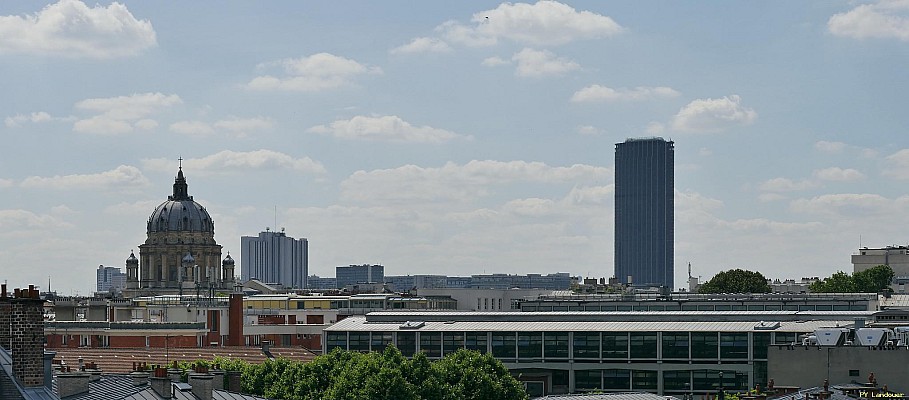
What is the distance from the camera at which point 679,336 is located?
422ft

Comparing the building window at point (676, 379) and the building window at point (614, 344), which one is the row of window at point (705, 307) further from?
the building window at point (676, 379)

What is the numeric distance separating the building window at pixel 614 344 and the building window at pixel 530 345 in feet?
17.0

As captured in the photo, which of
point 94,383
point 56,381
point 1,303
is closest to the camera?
point 1,303

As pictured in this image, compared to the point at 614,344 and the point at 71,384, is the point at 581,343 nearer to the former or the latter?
the point at 614,344

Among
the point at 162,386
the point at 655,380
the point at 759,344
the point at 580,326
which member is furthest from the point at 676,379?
the point at 162,386

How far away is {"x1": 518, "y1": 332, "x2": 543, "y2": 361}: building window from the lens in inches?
5266

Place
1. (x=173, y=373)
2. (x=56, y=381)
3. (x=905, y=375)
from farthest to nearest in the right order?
(x=905, y=375) → (x=173, y=373) → (x=56, y=381)

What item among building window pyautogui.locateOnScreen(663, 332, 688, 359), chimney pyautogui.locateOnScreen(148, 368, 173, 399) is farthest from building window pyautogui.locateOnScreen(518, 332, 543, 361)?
chimney pyautogui.locateOnScreen(148, 368, 173, 399)

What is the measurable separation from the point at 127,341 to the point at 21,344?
119 m

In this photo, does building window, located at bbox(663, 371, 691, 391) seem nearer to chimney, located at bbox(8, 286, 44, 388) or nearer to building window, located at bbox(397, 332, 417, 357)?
building window, located at bbox(397, 332, 417, 357)

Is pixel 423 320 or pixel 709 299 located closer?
pixel 423 320

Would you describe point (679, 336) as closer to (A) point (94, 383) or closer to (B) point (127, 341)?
(B) point (127, 341)

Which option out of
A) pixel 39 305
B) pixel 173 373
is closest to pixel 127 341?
pixel 173 373

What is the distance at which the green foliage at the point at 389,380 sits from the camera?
90938 mm
